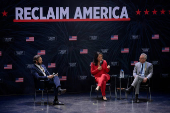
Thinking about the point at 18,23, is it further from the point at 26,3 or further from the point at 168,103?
the point at 168,103

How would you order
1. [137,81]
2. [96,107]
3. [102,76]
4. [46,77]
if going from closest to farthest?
[96,107] → [46,77] → [137,81] → [102,76]

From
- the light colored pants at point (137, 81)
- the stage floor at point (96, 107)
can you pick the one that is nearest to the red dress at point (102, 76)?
the stage floor at point (96, 107)

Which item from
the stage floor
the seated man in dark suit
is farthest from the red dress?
the seated man in dark suit

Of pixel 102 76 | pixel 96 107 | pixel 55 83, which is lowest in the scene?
pixel 96 107

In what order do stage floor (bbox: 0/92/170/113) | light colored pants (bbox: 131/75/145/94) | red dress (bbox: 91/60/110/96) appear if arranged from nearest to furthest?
stage floor (bbox: 0/92/170/113) < light colored pants (bbox: 131/75/145/94) < red dress (bbox: 91/60/110/96)

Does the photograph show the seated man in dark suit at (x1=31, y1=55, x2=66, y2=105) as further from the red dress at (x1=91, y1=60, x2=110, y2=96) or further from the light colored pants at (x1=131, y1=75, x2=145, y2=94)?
the light colored pants at (x1=131, y1=75, x2=145, y2=94)

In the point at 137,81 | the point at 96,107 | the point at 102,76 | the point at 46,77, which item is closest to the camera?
the point at 96,107

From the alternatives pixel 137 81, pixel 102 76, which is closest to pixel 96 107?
pixel 102 76

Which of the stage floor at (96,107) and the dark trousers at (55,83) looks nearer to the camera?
the stage floor at (96,107)

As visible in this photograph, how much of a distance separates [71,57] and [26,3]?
2204 millimetres

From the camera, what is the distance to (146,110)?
4.53 m

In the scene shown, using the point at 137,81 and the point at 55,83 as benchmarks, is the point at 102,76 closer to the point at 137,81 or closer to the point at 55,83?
the point at 137,81

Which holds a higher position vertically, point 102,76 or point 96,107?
point 102,76

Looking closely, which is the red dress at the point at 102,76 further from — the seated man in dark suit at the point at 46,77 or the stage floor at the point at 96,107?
the seated man in dark suit at the point at 46,77
